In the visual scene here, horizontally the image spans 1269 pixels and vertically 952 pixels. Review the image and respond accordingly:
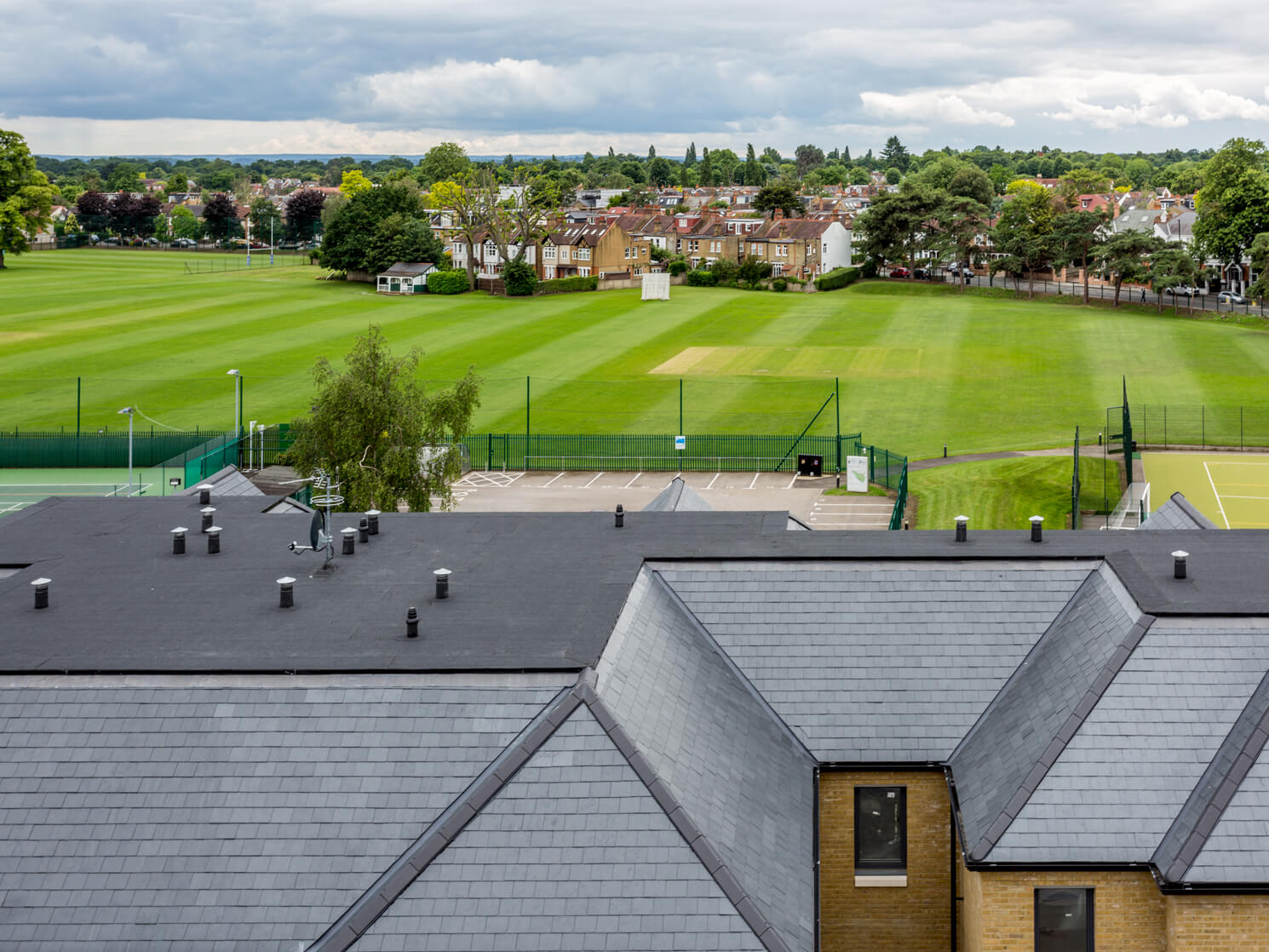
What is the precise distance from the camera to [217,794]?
1505cm

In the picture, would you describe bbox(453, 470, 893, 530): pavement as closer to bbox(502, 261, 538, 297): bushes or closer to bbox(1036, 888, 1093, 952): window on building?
bbox(1036, 888, 1093, 952): window on building

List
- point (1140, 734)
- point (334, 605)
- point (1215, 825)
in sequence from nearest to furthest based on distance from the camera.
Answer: point (1215, 825), point (1140, 734), point (334, 605)

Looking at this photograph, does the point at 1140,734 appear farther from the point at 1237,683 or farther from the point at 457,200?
the point at 457,200

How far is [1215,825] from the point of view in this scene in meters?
14.9

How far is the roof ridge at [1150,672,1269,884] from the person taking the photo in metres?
14.8

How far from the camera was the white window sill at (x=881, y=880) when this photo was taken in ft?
58.1

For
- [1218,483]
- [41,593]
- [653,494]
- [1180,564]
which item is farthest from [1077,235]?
[41,593]

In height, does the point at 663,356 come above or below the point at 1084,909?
above

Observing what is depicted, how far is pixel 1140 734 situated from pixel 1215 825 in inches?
65.7

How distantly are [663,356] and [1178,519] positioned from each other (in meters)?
69.2

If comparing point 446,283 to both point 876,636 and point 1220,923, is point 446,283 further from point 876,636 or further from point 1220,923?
point 1220,923

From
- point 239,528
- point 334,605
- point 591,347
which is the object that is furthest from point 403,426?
point 591,347

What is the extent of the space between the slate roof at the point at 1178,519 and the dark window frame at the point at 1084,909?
12.0m

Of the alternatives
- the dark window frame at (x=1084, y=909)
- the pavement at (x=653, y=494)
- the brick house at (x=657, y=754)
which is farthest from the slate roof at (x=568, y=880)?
the pavement at (x=653, y=494)
